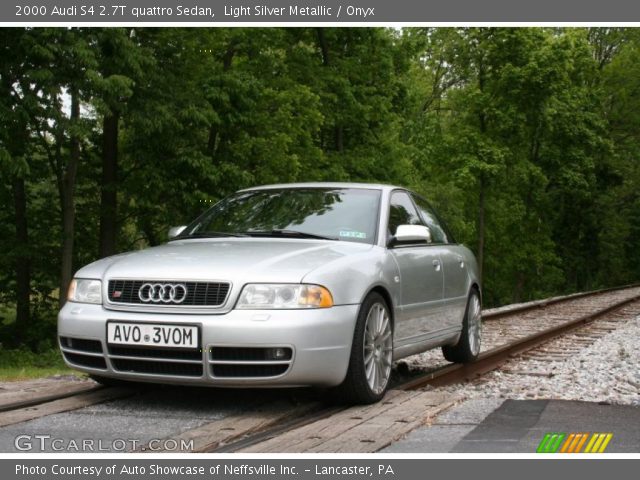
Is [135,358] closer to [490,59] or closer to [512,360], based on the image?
[512,360]

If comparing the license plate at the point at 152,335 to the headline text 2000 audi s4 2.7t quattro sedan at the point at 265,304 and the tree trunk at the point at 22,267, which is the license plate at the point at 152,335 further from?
the tree trunk at the point at 22,267

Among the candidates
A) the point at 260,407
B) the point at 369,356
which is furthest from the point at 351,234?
the point at 260,407

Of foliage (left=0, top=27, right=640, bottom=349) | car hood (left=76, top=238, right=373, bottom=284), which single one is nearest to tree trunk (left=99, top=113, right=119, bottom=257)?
foliage (left=0, top=27, right=640, bottom=349)

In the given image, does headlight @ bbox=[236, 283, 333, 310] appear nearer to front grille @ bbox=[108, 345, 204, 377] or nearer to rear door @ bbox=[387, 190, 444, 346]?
front grille @ bbox=[108, 345, 204, 377]

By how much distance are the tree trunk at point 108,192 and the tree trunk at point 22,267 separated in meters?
1.98

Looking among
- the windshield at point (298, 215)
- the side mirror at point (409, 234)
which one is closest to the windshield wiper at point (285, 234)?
the windshield at point (298, 215)

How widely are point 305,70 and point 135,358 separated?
2451 cm

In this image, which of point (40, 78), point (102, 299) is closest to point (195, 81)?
point (40, 78)

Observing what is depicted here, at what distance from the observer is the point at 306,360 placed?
5.65 metres

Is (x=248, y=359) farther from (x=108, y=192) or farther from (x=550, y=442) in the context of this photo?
(x=108, y=192)

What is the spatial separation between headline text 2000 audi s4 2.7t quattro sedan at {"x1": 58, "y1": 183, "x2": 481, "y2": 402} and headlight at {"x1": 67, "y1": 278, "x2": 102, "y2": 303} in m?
0.01

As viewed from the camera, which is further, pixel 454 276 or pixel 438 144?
Answer: pixel 438 144

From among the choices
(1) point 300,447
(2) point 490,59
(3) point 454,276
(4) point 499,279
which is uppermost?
(2) point 490,59

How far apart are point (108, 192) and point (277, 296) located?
1834 centimetres
